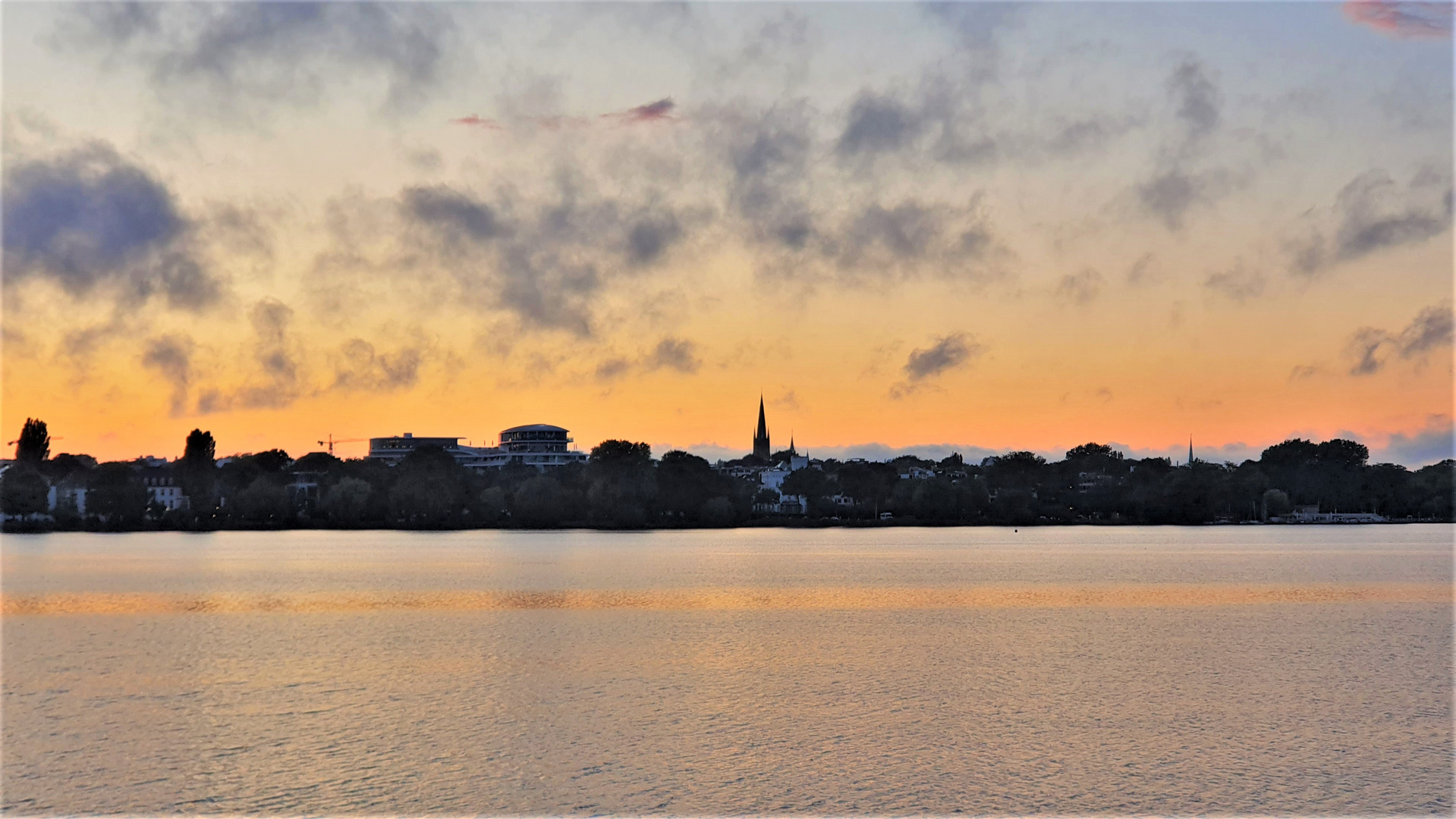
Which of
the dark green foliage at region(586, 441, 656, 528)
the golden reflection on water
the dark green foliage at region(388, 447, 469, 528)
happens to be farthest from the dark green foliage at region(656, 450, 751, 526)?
the golden reflection on water

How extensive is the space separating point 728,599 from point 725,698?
32.5 metres

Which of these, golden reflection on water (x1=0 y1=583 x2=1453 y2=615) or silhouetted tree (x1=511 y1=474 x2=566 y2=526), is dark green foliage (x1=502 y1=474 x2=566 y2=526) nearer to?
silhouetted tree (x1=511 y1=474 x2=566 y2=526)

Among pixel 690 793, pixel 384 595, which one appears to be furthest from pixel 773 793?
pixel 384 595

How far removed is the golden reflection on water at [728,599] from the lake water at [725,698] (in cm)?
44

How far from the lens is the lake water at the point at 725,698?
85.1ft

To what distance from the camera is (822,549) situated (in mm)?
132375

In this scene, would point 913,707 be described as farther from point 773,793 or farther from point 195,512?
point 195,512

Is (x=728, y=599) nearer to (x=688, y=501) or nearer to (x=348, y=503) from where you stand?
(x=688, y=501)

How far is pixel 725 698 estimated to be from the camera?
36.2 m

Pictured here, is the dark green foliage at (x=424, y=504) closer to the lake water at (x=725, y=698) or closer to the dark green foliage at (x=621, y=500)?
the dark green foliage at (x=621, y=500)

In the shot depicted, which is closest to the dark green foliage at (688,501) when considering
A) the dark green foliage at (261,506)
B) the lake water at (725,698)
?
the dark green foliage at (261,506)

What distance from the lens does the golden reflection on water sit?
6397 centimetres

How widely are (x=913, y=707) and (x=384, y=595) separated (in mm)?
45028

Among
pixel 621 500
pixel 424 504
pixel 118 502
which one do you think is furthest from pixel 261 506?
pixel 621 500
